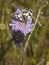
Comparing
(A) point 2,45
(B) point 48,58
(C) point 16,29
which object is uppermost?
(C) point 16,29

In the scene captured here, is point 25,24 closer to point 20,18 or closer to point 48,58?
point 20,18

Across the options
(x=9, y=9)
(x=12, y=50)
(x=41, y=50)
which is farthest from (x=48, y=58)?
(x=9, y=9)

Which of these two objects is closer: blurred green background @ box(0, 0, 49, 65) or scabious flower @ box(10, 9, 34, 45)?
scabious flower @ box(10, 9, 34, 45)

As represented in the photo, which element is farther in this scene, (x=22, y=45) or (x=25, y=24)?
(x=22, y=45)

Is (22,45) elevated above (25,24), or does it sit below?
below

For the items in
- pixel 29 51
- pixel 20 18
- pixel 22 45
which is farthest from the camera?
pixel 29 51

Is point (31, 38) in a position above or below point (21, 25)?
below

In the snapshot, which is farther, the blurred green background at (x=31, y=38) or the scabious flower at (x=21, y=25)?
the blurred green background at (x=31, y=38)

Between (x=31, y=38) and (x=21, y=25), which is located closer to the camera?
(x=21, y=25)
